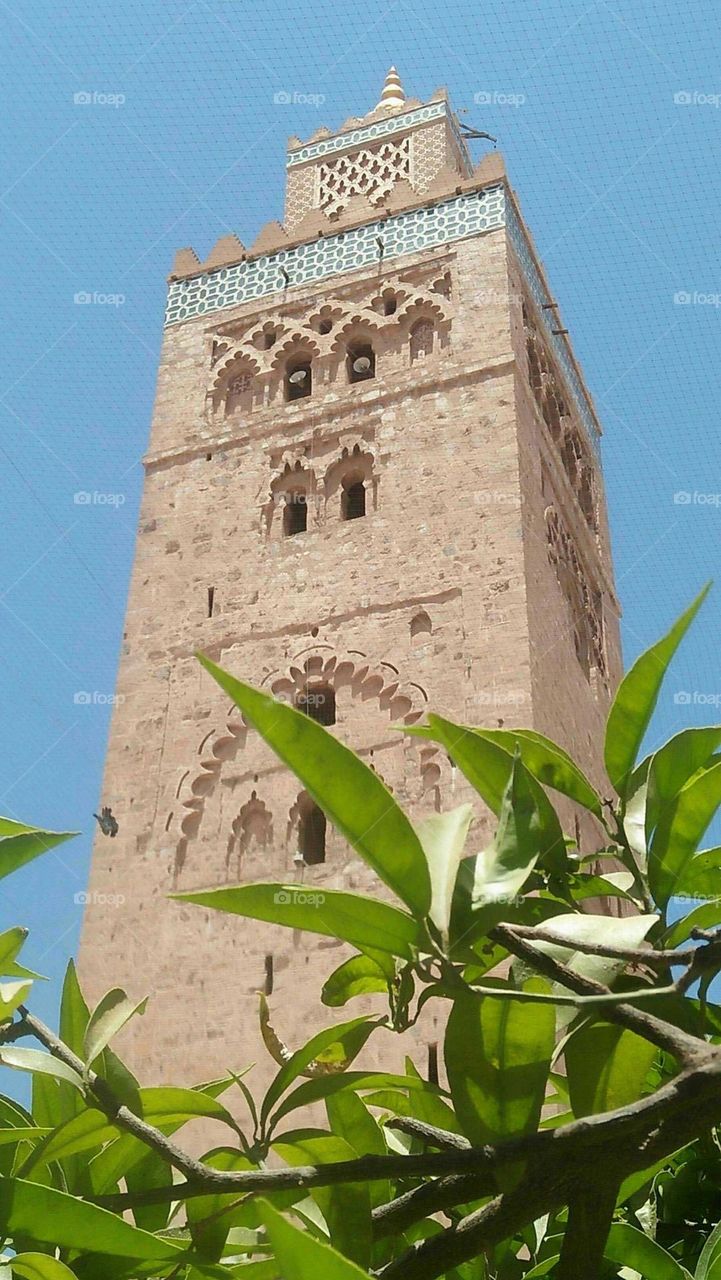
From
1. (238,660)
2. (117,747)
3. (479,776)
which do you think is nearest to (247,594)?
(238,660)

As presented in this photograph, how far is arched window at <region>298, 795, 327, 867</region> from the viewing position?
675 cm

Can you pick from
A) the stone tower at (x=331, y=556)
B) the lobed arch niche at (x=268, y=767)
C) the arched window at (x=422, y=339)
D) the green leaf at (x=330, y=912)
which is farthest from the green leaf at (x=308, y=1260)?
the arched window at (x=422, y=339)

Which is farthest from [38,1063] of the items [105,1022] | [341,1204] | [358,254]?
[358,254]

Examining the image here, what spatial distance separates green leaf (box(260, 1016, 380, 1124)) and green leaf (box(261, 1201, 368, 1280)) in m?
0.36

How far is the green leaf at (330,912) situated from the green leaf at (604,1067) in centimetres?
23

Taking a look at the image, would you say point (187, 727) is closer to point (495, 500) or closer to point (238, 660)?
point (238, 660)

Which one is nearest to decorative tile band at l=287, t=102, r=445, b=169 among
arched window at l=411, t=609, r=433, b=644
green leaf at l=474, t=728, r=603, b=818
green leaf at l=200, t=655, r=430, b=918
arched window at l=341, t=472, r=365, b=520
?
arched window at l=341, t=472, r=365, b=520

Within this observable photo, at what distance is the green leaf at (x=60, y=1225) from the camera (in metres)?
1.02

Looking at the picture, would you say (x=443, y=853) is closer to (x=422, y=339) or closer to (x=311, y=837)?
(x=311, y=837)

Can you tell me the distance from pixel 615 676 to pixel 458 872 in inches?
343

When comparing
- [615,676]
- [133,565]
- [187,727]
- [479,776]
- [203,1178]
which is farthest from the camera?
[615,676]

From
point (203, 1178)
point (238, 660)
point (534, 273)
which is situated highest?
point (534, 273)

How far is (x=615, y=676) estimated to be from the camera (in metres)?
9.55

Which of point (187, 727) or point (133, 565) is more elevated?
point (133, 565)
